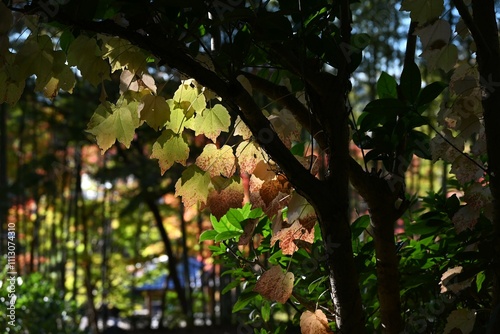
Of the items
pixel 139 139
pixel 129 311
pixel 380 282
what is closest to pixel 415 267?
pixel 380 282

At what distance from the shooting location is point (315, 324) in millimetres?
953

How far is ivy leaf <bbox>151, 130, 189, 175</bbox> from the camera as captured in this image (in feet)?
3.20

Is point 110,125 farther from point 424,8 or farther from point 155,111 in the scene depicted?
point 424,8

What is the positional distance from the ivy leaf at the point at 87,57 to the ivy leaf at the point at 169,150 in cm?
12

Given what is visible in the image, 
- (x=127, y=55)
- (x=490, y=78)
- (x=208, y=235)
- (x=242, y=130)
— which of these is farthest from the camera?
(x=208, y=235)

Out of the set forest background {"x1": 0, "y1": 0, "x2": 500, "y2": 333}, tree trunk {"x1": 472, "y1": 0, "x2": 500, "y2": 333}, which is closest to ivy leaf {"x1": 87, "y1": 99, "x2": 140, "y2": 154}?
forest background {"x1": 0, "y1": 0, "x2": 500, "y2": 333}

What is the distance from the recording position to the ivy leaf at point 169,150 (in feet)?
3.20

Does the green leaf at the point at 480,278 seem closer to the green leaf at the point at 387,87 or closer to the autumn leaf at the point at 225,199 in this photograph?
the green leaf at the point at 387,87

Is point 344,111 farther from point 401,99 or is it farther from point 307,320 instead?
point 307,320

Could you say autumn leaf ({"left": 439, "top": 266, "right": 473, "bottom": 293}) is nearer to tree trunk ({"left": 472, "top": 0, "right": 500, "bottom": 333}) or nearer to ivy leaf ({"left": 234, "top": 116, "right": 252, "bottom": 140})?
tree trunk ({"left": 472, "top": 0, "right": 500, "bottom": 333})

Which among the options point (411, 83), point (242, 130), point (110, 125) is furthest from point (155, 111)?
point (411, 83)

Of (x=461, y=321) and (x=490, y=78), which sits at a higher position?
(x=490, y=78)

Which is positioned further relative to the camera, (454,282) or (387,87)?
(387,87)

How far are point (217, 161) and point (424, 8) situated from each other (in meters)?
0.35
